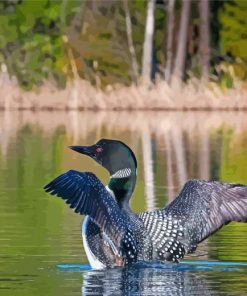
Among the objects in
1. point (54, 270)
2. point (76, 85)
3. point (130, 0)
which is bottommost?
point (54, 270)

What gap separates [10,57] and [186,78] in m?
5.40

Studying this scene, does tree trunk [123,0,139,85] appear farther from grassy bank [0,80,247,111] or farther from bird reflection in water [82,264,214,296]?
bird reflection in water [82,264,214,296]

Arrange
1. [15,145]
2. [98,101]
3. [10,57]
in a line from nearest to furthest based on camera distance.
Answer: [15,145] → [98,101] → [10,57]

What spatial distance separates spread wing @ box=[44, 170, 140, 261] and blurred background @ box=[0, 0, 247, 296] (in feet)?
0.92

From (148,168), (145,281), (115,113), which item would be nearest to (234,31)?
(115,113)

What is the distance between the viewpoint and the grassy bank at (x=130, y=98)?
4172 cm

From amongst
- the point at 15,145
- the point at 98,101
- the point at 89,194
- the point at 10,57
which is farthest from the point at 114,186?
the point at 10,57

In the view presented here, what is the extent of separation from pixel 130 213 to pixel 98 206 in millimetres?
349

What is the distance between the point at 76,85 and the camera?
42.1 m

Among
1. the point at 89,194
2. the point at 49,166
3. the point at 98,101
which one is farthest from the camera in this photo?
the point at 98,101

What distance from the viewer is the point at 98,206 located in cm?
1082

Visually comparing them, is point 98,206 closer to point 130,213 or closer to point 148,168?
point 130,213

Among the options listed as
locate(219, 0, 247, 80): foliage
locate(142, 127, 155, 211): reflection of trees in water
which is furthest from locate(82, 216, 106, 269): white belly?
locate(219, 0, 247, 80): foliage

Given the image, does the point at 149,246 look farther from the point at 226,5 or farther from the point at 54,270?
the point at 226,5
